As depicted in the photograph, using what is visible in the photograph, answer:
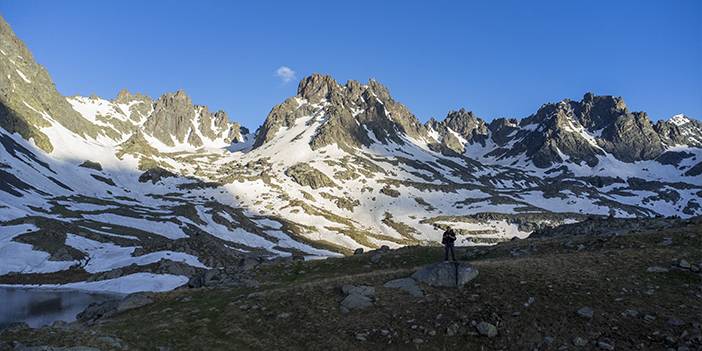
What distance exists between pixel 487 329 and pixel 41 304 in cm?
6206

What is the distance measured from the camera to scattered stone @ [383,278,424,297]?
2647 cm

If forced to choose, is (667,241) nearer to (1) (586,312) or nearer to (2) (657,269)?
(2) (657,269)

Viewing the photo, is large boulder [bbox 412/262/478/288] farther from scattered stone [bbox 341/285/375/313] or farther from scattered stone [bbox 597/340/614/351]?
scattered stone [bbox 597/340/614/351]

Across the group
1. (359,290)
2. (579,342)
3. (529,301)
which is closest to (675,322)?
(579,342)

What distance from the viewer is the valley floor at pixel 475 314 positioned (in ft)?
68.9

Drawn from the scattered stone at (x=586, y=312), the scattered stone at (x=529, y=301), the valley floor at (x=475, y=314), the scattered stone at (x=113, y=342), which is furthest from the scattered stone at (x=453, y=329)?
the scattered stone at (x=113, y=342)

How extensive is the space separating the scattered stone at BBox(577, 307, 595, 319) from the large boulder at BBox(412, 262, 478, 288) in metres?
5.91

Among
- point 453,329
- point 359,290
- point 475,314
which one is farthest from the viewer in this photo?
point 359,290

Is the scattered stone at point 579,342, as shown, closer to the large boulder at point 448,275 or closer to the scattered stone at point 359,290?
the large boulder at point 448,275

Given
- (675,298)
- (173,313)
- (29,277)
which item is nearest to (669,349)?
(675,298)

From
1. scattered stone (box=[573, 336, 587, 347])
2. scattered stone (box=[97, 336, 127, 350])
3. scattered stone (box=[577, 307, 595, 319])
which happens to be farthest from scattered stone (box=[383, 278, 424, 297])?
scattered stone (box=[97, 336, 127, 350])

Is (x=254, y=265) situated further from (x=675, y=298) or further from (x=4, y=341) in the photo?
(x=675, y=298)

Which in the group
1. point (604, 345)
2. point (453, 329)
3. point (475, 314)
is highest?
point (475, 314)

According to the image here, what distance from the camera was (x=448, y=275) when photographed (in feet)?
89.2
